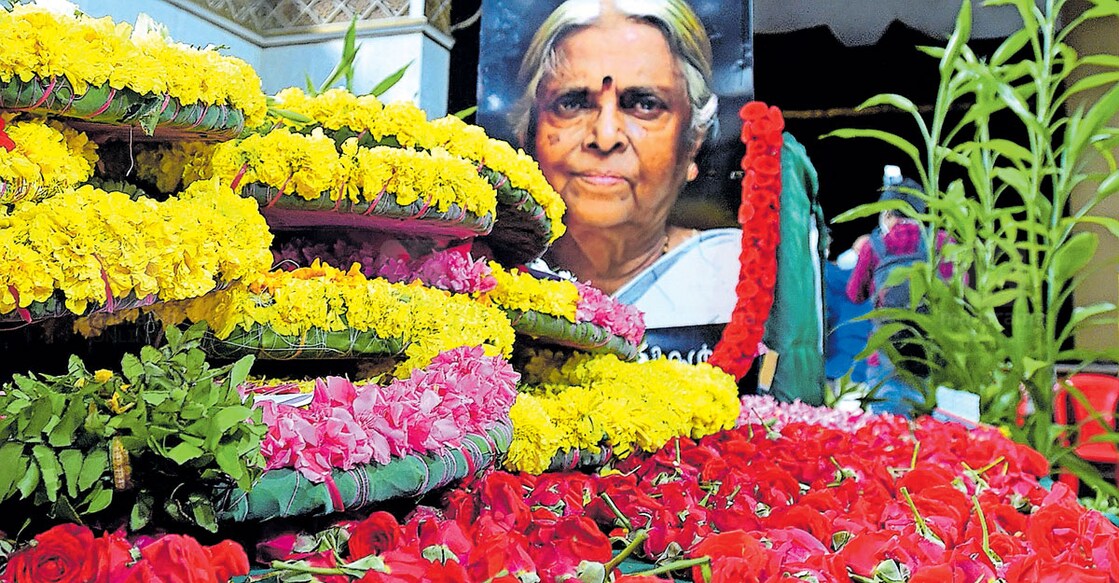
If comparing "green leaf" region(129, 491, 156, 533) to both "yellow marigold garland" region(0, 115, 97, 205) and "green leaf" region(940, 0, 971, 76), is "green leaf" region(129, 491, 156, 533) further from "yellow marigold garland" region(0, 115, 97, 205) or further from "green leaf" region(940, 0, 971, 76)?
"green leaf" region(940, 0, 971, 76)

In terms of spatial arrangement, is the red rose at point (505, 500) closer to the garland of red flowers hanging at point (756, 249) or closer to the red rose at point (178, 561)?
the red rose at point (178, 561)

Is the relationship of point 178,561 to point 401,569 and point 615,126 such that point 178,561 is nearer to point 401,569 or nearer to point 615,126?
point 401,569

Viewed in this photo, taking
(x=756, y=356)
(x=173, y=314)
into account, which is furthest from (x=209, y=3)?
(x=173, y=314)

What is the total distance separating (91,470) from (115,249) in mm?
178

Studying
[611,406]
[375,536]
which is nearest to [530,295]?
[611,406]

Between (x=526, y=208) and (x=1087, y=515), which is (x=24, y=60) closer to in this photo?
(x=526, y=208)

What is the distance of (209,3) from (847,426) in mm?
2774

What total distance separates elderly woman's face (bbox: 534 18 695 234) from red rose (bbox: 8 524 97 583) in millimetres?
2853

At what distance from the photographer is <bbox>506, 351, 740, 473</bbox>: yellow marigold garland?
1188 mm

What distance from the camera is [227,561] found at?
2.06ft

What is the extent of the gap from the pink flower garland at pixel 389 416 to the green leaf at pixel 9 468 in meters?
0.16

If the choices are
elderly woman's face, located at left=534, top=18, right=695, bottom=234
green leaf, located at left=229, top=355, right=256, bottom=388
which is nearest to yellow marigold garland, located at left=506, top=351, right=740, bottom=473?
green leaf, located at left=229, top=355, right=256, bottom=388

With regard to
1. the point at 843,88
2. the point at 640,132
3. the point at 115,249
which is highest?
the point at 843,88

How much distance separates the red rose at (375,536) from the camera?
0.73 meters
